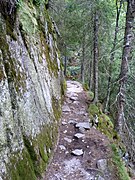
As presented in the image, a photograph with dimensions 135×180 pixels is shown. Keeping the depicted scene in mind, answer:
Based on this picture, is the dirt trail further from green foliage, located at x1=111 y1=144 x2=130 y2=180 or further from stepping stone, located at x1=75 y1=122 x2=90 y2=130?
green foliage, located at x1=111 y1=144 x2=130 y2=180

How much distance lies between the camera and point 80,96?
13328 mm

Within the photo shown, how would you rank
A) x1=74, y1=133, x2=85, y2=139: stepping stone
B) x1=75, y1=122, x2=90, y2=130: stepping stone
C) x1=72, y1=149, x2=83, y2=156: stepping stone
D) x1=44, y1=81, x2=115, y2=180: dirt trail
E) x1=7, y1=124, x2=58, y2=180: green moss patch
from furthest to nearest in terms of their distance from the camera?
1. x1=75, y1=122, x2=90, y2=130: stepping stone
2. x1=74, y1=133, x2=85, y2=139: stepping stone
3. x1=72, y1=149, x2=83, y2=156: stepping stone
4. x1=44, y1=81, x2=115, y2=180: dirt trail
5. x1=7, y1=124, x2=58, y2=180: green moss patch

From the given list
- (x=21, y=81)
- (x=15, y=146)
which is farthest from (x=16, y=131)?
(x=21, y=81)

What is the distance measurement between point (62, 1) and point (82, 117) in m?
10.4

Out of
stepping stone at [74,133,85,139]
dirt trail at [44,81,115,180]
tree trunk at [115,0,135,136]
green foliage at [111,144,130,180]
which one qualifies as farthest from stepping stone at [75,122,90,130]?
green foliage at [111,144,130,180]

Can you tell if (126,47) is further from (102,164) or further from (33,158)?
(33,158)

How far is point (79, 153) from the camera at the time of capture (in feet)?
22.9

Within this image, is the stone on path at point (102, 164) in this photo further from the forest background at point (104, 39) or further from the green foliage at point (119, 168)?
the forest background at point (104, 39)

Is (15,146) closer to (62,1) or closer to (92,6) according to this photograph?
(92,6)

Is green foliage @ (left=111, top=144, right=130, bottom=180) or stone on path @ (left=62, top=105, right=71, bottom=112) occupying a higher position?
stone on path @ (left=62, top=105, right=71, bottom=112)

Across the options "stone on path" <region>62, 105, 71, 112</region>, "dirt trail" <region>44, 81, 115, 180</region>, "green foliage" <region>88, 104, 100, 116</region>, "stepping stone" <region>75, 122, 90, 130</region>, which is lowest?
"dirt trail" <region>44, 81, 115, 180</region>

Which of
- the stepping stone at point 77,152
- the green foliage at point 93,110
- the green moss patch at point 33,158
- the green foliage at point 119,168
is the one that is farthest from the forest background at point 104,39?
the green moss patch at point 33,158

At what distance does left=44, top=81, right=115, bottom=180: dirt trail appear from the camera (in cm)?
599

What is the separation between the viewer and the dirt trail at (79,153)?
5.99 m
